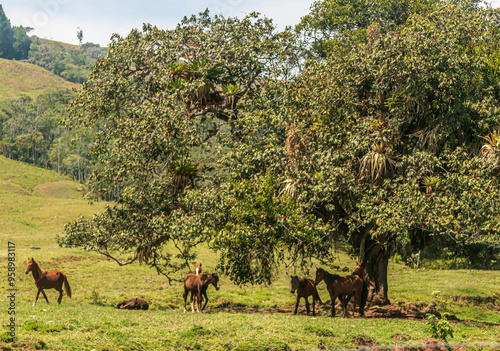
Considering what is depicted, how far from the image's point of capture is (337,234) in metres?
23.0

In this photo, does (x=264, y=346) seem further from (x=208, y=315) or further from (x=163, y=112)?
(x=163, y=112)

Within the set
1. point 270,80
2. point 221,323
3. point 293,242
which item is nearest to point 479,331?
point 293,242

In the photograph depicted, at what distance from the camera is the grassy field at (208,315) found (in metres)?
13.1

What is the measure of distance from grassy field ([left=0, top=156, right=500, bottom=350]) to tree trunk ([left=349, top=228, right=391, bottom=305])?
7.89 ft

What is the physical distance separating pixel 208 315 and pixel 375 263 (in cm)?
970

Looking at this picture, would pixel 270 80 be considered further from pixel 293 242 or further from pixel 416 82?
pixel 293 242

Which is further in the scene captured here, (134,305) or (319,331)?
(134,305)

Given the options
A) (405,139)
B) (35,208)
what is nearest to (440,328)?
(405,139)

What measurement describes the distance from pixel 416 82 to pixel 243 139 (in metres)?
8.13

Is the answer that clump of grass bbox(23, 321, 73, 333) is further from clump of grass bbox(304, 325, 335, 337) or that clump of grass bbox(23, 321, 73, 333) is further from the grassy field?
clump of grass bbox(304, 325, 335, 337)

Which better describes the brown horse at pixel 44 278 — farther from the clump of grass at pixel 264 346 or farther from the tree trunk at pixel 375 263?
the tree trunk at pixel 375 263

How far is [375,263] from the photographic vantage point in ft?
78.8

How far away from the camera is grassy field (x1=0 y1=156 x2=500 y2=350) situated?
43.0 ft

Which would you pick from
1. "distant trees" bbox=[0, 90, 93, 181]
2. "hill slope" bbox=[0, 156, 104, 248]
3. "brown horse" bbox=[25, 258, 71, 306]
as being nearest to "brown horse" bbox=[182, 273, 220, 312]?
"brown horse" bbox=[25, 258, 71, 306]
